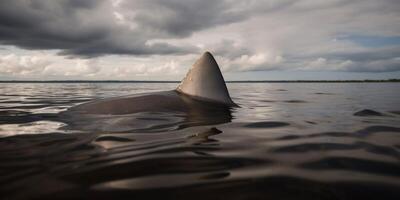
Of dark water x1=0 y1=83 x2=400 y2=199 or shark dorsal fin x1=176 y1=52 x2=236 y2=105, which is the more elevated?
shark dorsal fin x1=176 y1=52 x2=236 y2=105

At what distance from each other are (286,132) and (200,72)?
3.12m

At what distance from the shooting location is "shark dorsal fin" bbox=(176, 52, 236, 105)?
7.50m

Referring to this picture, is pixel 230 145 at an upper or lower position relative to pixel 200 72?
lower

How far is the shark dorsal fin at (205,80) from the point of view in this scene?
24.6ft

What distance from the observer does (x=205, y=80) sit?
761 cm

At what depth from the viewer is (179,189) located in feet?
7.51

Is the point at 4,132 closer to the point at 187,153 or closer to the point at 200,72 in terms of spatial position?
the point at 187,153

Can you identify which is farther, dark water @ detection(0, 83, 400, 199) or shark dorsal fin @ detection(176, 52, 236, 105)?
shark dorsal fin @ detection(176, 52, 236, 105)

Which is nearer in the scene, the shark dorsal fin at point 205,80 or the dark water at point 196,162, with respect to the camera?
the dark water at point 196,162

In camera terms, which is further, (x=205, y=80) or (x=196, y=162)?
(x=205, y=80)

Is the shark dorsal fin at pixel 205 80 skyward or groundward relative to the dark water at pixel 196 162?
skyward


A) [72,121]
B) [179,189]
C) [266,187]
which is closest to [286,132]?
[266,187]

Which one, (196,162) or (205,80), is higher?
(205,80)

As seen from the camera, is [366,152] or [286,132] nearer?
[366,152]
